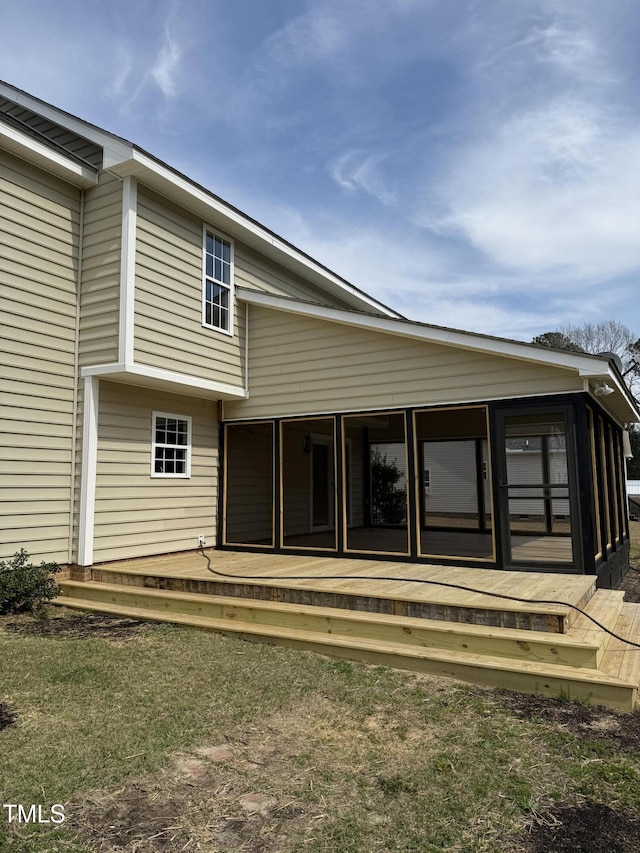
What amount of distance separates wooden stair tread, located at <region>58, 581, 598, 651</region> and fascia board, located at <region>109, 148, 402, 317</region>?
494 cm

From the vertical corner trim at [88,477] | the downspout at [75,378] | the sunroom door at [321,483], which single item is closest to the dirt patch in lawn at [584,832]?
the vertical corner trim at [88,477]

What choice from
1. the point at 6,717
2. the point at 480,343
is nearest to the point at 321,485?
the point at 480,343

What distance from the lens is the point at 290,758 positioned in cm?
302

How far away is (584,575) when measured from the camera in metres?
6.06

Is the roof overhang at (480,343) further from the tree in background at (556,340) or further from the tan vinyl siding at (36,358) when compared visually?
the tree in background at (556,340)

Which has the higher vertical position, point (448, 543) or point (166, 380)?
point (166, 380)

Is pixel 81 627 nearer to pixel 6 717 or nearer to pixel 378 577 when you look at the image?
pixel 6 717

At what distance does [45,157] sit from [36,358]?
7.74ft

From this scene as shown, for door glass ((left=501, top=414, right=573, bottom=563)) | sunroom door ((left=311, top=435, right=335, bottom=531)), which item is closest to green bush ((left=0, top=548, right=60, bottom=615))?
door glass ((left=501, top=414, right=573, bottom=563))

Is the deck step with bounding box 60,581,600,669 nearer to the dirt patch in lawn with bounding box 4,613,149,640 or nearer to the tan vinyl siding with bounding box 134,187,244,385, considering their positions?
the dirt patch in lawn with bounding box 4,613,149,640

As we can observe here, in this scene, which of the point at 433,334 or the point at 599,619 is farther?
the point at 433,334

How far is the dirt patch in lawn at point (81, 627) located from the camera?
5410 millimetres

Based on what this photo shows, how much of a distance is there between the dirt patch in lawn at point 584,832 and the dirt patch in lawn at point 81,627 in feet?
13.2

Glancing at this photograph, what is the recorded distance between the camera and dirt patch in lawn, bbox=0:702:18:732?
339cm
